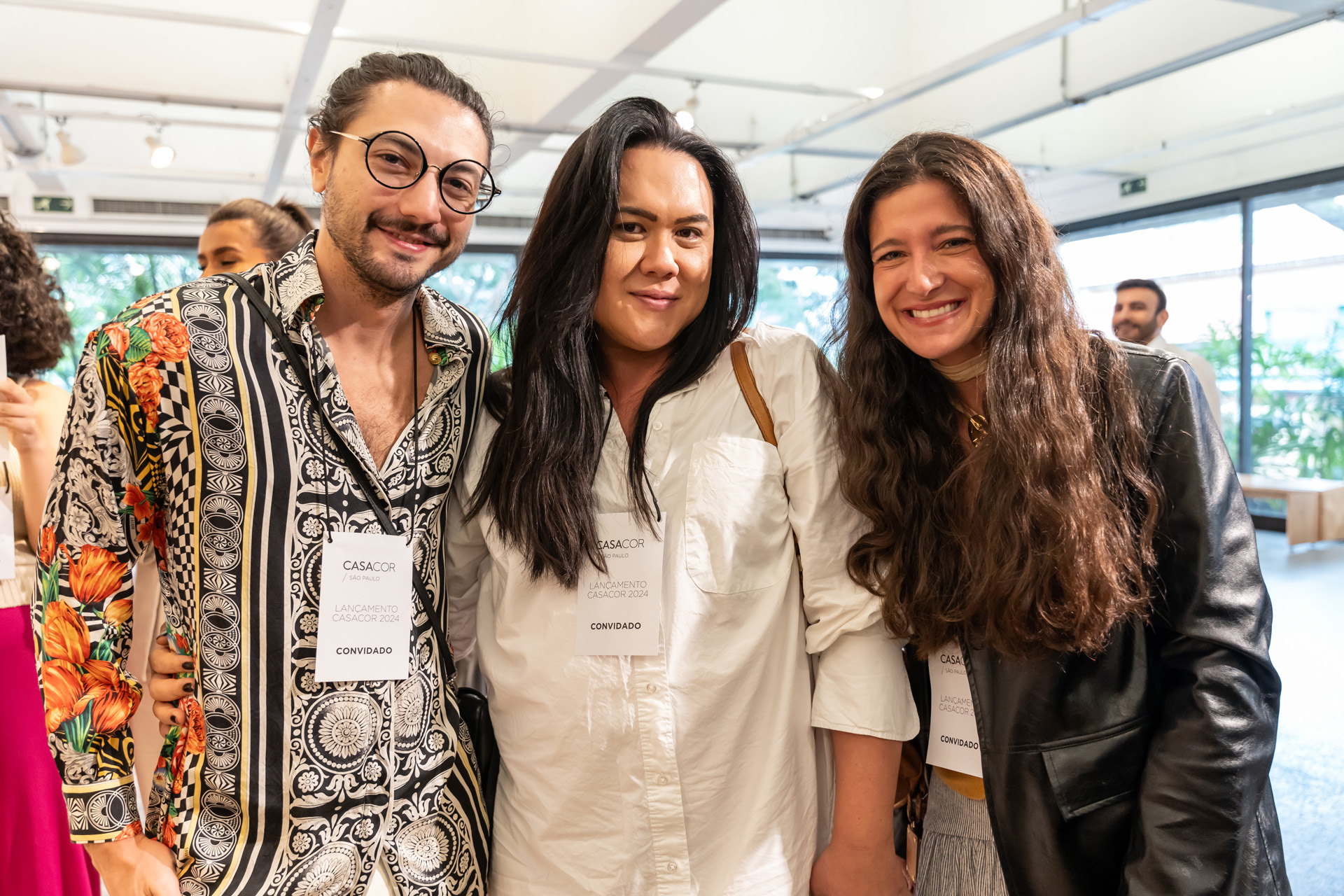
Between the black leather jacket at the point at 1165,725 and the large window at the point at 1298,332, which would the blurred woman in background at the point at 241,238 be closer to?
the black leather jacket at the point at 1165,725

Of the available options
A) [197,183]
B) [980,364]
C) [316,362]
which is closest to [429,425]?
[316,362]

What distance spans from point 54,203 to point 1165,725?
10108 mm

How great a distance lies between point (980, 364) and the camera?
1.49 metres

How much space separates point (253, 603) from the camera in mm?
1334

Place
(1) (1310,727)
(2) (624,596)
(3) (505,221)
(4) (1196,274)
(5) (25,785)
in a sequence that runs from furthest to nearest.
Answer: (3) (505,221) < (4) (1196,274) < (1) (1310,727) < (5) (25,785) < (2) (624,596)

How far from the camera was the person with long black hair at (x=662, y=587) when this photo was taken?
1.40 m

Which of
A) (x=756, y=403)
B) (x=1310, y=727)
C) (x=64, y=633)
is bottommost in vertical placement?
(x=1310, y=727)

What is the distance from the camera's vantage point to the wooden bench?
7.11 meters

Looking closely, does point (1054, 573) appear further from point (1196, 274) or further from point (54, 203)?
point (54, 203)

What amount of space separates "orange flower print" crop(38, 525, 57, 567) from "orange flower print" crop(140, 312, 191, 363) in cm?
31

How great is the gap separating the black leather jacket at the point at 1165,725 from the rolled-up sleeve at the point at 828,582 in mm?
133

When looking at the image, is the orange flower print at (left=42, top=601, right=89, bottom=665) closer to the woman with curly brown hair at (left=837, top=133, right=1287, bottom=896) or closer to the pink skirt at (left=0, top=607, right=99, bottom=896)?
the pink skirt at (left=0, top=607, right=99, bottom=896)

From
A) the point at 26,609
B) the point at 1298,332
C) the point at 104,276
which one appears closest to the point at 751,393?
the point at 26,609

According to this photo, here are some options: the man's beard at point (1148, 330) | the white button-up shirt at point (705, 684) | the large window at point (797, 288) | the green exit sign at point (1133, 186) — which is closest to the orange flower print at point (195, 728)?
the white button-up shirt at point (705, 684)
